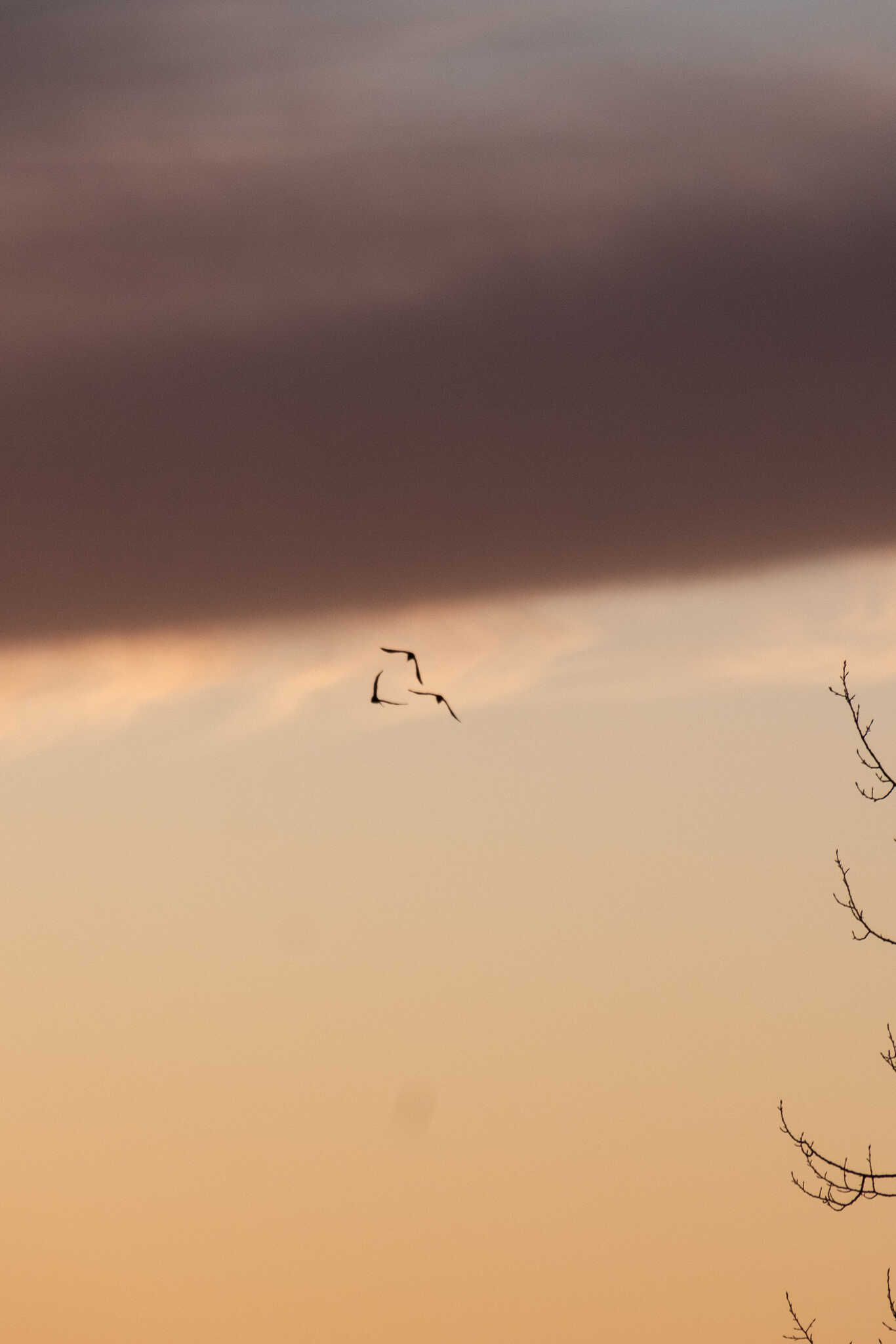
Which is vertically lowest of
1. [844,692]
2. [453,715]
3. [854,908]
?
[453,715]

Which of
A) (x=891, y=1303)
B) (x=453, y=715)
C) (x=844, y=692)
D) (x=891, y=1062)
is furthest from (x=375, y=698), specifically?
(x=891, y=1303)

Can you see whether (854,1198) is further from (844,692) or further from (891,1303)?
(844,692)

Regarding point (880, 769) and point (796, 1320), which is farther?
point (796, 1320)

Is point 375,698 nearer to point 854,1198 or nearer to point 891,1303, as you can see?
point 854,1198

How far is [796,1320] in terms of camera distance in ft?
82.5

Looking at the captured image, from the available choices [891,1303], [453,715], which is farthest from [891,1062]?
[453,715]

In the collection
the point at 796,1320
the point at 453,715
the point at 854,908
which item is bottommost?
the point at 796,1320

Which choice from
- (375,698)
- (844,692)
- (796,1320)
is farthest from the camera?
(796,1320)

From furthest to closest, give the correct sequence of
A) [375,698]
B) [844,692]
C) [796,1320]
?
[796,1320]
[844,692]
[375,698]

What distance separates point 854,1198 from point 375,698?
38.6 feet

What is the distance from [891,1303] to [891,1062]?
2875 millimetres

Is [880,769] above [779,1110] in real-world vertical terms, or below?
above

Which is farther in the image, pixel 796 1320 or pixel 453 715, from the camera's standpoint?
pixel 796 1320

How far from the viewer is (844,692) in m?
23.0
